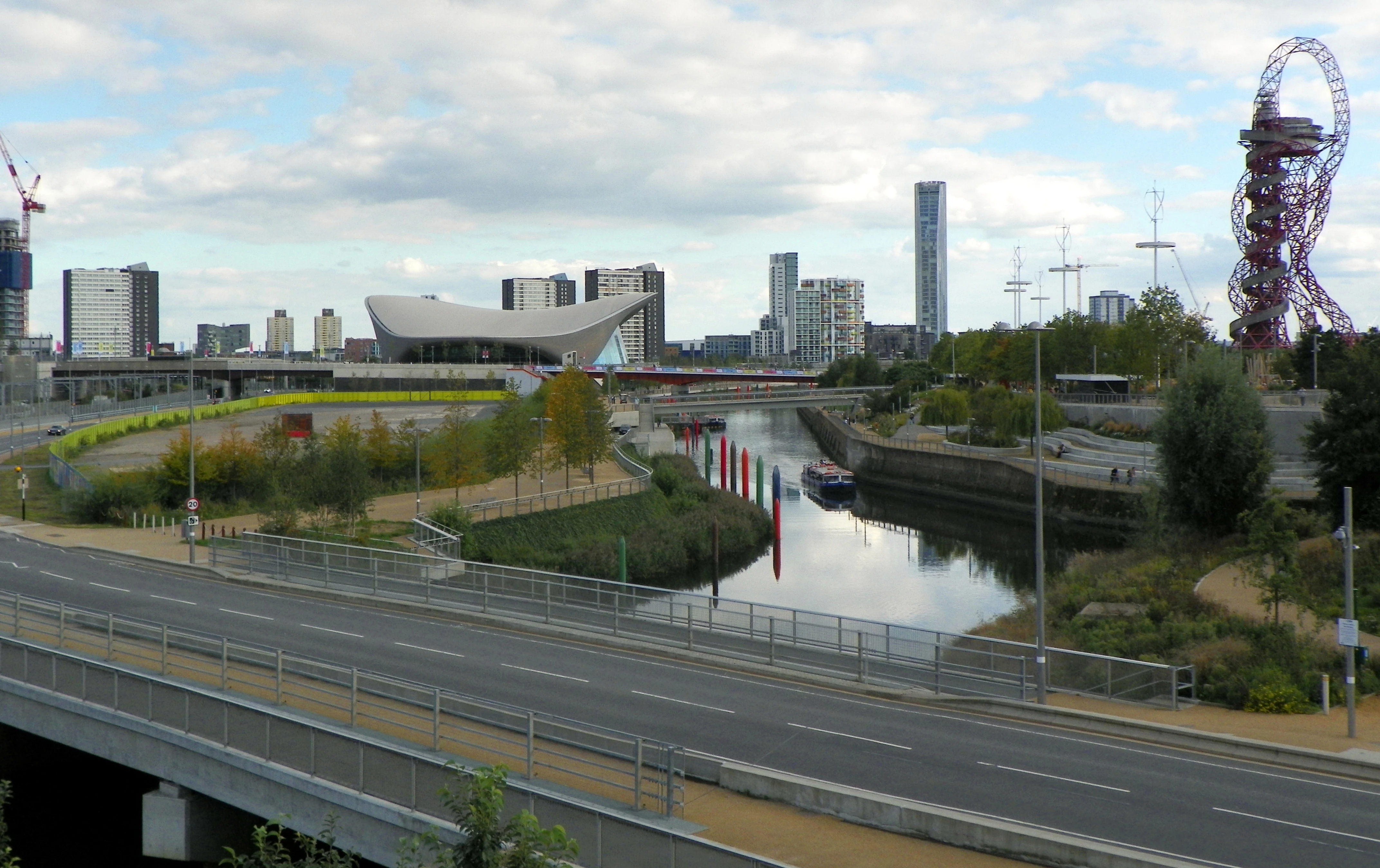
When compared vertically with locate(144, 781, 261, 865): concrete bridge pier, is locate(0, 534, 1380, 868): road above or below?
above

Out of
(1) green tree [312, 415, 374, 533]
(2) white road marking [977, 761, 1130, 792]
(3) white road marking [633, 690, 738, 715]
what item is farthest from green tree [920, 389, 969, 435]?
(2) white road marking [977, 761, 1130, 792]

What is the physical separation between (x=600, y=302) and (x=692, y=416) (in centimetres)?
3912

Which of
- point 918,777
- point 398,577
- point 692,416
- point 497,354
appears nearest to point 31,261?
point 497,354

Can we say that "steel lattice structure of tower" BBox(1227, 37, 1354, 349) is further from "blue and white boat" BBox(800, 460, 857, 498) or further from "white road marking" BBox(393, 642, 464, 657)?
"white road marking" BBox(393, 642, 464, 657)

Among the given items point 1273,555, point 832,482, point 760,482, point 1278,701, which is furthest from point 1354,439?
point 832,482

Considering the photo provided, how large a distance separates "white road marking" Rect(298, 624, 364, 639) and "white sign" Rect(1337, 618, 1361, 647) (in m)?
16.3

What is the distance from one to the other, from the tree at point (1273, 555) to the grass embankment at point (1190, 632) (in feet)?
1.42

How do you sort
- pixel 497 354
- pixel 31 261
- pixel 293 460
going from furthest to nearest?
pixel 31 261
pixel 497 354
pixel 293 460

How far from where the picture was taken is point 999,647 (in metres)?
21.6

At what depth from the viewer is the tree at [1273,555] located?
2317 cm

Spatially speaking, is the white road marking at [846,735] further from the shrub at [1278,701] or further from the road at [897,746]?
the shrub at [1278,701]

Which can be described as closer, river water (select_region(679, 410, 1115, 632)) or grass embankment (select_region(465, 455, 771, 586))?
river water (select_region(679, 410, 1115, 632))

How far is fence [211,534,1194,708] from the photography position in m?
18.4

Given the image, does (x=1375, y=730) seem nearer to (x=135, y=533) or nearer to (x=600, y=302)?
(x=135, y=533)
